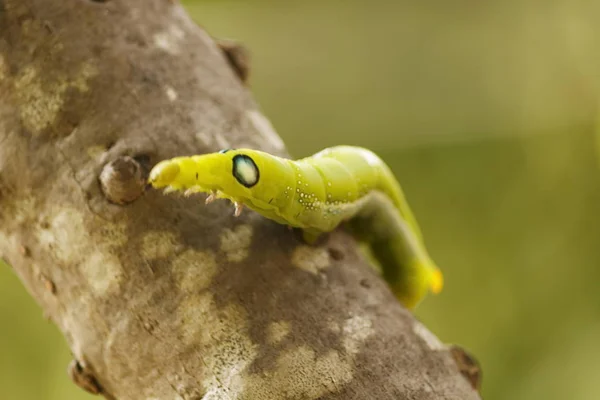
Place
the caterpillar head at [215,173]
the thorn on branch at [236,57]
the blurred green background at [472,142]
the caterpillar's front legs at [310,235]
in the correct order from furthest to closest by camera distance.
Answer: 1. the blurred green background at [472,142]
2. the thorn on branch at [236,57]
3. the caterpillar's front legs at [310,235]
4. the caterpillar head at [215,173]

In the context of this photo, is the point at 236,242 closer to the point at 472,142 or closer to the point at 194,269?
the point at 194,269

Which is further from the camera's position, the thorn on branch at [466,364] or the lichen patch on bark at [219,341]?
the thorn on branch at [466,364]

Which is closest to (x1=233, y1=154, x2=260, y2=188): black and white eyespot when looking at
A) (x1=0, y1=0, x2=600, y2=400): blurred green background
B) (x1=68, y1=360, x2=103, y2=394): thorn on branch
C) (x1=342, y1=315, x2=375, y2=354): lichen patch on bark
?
(x1=342, y1=315, x2=375, y2=354): lichen patch on bark

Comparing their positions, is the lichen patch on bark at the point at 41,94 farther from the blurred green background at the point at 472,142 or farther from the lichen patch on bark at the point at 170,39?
the blurred green background at the point at 472,142

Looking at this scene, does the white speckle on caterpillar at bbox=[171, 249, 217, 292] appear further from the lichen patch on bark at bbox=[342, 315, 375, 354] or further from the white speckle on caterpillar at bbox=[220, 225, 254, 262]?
the lichen patch on bark at bbox=[342, 315, 375, 354]

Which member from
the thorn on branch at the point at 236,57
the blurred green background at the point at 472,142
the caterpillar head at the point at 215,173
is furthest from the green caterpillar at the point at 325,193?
the blurred green background at the point at 472,142

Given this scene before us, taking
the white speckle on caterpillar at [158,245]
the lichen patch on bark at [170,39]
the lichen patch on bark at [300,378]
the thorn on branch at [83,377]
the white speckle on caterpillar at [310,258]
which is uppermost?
the lichen patch on bark at [170,39]
